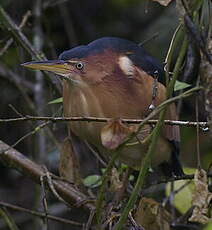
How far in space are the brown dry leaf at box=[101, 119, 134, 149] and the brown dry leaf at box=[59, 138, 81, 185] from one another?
845 millimetres

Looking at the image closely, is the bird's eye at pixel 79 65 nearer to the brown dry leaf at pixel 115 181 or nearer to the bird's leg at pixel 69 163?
the bird's leg at pixel 69 163

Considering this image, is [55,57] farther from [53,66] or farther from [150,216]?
[150,216]

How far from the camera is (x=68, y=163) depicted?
2.24m

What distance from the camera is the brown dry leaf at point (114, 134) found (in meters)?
1.39

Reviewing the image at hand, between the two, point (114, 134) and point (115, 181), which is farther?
point (115, 181)

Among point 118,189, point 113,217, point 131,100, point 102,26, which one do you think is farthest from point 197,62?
point 102,26

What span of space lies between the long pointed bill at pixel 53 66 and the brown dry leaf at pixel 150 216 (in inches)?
18.7

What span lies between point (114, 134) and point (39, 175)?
935 millimetres

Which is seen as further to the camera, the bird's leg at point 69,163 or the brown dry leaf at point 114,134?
the bird's leg at point 69,163

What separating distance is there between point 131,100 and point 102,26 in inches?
79.1

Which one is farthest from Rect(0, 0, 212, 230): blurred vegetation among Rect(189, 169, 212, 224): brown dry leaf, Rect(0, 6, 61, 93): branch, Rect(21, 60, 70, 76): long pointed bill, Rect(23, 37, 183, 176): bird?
Rect(189, 169, 212, 224): brown dry leaf

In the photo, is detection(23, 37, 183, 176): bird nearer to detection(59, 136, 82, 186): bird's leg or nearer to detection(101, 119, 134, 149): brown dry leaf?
detection(59, 136, 82, 186): bird's leg

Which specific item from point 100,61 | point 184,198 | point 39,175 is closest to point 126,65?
point 100,61

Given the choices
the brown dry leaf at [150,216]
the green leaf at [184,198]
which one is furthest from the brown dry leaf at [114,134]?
the green leaf at [184,198]
